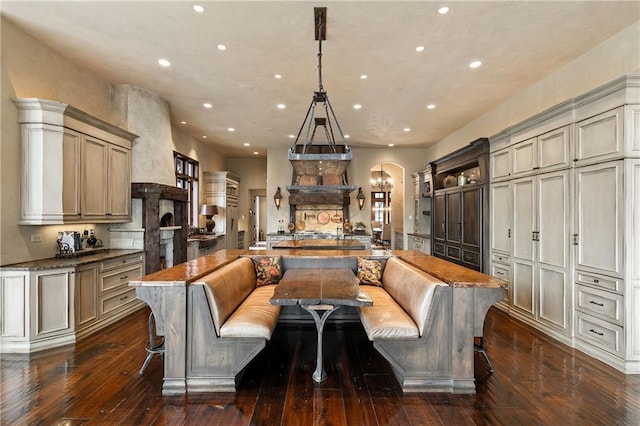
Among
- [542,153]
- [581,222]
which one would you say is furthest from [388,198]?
[581,222]

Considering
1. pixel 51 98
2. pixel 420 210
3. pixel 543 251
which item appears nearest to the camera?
pixel 51 98

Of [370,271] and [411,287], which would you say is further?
[370,271]

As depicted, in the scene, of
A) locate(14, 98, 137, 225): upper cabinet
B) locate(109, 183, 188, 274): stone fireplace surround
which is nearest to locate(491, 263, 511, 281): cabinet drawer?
locate(109, 183, 188, 274): stone fireplace surround

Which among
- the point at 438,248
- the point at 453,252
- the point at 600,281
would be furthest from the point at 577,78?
the point at 438,248

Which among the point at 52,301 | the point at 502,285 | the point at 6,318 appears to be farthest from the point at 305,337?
the point at 6,318

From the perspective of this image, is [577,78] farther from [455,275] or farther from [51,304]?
[51,304]

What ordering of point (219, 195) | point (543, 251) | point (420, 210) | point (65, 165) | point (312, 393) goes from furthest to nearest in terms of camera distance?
1. point (219, 195)
2. point (420, 210)
3. point (543, 251)
4. point (65, 165)
5. point (312, 393)

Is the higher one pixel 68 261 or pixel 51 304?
pixel 68 261

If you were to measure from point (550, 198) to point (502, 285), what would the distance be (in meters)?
2.02

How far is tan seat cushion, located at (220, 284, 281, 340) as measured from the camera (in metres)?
2.53

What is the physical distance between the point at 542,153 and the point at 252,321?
4038mm

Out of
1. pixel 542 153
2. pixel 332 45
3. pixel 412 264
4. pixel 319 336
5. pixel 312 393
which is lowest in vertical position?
pixel 312 393

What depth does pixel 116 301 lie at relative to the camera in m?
4.16

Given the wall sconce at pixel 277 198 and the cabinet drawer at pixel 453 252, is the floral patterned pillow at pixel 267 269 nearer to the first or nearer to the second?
the cabinet drawer at pixel 453 252
